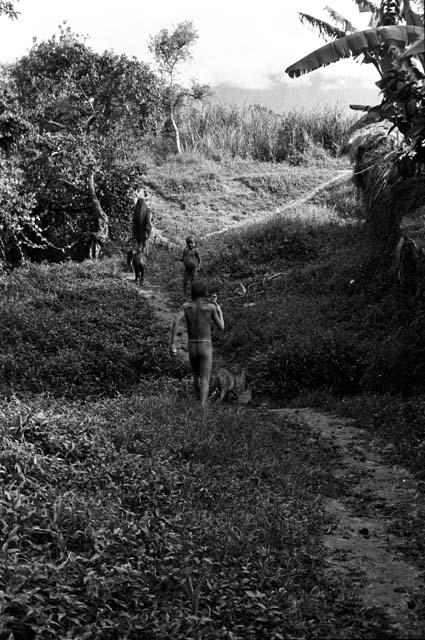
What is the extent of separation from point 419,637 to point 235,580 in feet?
4.39

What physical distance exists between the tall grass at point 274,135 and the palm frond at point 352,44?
82.0ft

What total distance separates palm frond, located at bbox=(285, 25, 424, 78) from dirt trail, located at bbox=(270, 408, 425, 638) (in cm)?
589

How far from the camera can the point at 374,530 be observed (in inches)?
257

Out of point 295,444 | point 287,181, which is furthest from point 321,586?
point 287,181

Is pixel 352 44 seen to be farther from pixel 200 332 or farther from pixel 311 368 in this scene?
pixel 311 368

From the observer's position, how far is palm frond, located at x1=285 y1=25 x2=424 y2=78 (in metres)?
10.6

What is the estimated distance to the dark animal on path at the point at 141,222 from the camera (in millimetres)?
21531

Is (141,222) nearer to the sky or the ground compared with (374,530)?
nearer to the sky

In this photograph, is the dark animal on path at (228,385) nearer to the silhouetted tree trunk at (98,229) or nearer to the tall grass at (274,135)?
the silhouetted tree trunk at (98,229)

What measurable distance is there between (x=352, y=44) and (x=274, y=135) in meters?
27.6

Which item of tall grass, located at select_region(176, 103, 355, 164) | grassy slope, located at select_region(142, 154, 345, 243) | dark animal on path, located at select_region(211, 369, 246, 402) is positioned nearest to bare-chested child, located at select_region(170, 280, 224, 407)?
dark animal on path, located at select_region(211, 369, 246, 402)

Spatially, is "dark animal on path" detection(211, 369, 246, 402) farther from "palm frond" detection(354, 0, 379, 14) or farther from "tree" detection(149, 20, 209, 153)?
"tree" detection(149, 20, 209, 153)

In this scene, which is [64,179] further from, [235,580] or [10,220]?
[235,580]

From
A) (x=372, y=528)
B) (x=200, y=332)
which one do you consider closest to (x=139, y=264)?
(x=200, y=332)
